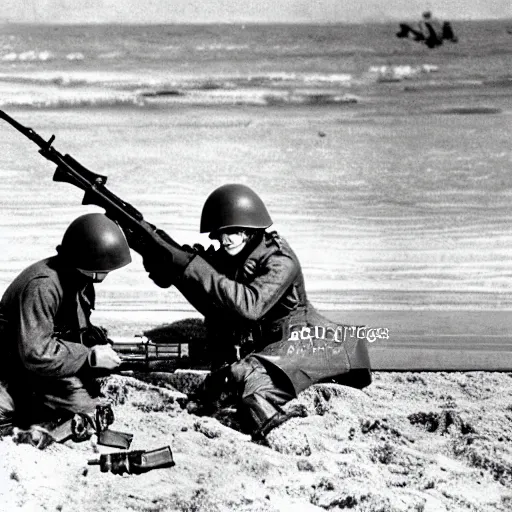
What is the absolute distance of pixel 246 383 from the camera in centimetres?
665

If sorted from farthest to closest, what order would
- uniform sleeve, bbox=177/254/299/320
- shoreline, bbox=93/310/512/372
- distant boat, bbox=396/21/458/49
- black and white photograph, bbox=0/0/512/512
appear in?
distant boat, bbox=396/21/458/49
shoreline, bbox=93/310/512/372
uniform sleeve, bbox=177/254/299/320
black and white photograph, bbox=0/0/512/512

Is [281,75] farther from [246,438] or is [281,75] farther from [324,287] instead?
[246,438]

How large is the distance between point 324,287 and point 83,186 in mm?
2681

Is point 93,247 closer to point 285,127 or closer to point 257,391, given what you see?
point 257,391

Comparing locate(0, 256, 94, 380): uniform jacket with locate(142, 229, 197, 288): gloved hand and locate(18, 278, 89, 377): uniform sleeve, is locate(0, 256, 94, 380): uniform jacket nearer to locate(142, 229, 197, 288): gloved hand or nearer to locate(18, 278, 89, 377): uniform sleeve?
locate(18, 278, 89, 377): uniform sleeve

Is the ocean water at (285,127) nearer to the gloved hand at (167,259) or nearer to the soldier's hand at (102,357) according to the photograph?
the gloved hand at (167,259)

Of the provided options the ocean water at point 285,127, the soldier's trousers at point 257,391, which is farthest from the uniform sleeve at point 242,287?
the ocean water at point 285,127

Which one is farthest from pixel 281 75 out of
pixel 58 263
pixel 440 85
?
pixel 58 263

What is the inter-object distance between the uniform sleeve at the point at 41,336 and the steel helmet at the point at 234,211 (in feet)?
3.78

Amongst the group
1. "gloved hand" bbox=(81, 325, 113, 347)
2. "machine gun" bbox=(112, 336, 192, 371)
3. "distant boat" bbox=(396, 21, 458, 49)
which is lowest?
"machine gun" bbox=(112, 336, 192, 371)

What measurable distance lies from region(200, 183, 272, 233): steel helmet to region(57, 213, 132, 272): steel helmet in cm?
72

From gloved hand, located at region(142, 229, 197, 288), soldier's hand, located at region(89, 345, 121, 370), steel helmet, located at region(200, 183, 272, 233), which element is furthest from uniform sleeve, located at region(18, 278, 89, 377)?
steel helmet, located at region(200, 183, 272, 233)

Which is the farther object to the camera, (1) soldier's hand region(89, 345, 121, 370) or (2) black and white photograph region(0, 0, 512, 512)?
(1) soldier's hand region(89, 345, 121, 370)

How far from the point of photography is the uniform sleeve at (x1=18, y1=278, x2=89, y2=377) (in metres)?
6.07
